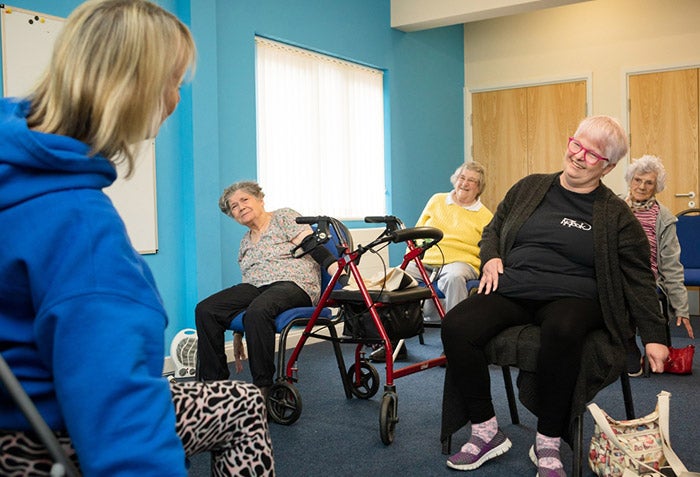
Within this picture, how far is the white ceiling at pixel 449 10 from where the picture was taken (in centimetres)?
539

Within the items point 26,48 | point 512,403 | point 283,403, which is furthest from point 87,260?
point 26,48

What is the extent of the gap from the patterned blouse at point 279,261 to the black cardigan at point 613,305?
113cm

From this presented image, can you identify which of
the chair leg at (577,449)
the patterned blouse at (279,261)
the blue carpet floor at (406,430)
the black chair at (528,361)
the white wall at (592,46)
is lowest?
the blue carpet floor at (406,430)

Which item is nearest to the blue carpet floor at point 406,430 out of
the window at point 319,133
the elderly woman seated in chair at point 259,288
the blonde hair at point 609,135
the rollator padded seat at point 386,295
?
the elderly woman seated in chair at point 259,288

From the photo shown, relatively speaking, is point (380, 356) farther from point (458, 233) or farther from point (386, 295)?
point (386, 295)

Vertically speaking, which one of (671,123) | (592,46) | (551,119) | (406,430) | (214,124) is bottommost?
(406,430)

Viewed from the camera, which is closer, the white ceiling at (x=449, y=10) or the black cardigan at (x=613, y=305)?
the black cardigan at (x=613, y=305)

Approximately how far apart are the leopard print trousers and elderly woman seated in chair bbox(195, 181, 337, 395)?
1822 mm

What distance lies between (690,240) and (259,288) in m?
3.12

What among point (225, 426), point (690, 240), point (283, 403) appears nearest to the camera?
point (225, 426)

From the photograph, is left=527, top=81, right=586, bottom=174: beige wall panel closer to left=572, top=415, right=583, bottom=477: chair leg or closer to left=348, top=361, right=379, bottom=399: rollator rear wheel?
left=348, top=361, right=379, bottom=399: rollator rear wheel

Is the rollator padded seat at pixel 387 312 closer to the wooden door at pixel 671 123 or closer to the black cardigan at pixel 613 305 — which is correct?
the black cardigan at pixel 613 305

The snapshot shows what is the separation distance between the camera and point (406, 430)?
2863 millimetres

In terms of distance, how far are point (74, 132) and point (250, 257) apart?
8.41ft
